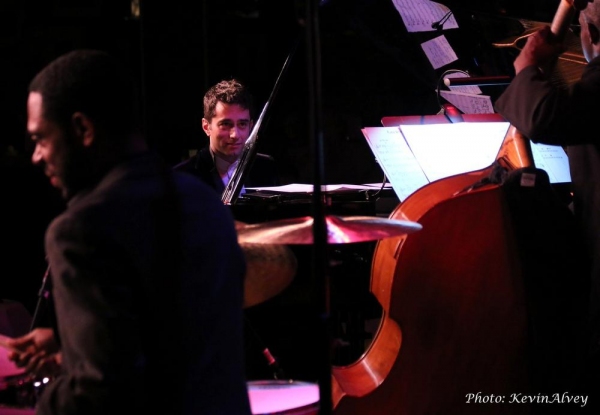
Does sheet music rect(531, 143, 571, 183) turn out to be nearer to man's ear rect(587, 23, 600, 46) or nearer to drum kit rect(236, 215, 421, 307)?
man's ear rect(587, 23, 600, 46)

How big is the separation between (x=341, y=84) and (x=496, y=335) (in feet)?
14.9

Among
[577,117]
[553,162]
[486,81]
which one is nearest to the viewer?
[577,117]

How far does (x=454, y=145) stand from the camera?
301cm

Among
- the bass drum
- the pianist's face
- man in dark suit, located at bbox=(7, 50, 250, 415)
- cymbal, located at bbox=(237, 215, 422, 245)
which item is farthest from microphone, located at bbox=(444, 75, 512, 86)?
the pianist's face

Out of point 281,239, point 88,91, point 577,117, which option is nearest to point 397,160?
point 577,117

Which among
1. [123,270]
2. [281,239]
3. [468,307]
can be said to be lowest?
[468,307]

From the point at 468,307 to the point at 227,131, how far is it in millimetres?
2017

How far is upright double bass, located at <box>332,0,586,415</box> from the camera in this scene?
250cm

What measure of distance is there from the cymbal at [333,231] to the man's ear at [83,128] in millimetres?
574

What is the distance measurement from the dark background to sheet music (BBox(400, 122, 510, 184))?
598mm

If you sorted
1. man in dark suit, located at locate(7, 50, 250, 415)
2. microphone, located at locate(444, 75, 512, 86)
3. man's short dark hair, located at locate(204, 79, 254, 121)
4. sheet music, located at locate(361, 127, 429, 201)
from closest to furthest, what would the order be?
1. man in dark suit, located at locate(7, 50, 250, 415)
2. microphone, located at locate(444, 75, 512, 86)
3. sheet music, located at locate(361, 127, 429, 201)
4. man's short dark hair, located at locate(204, 79, 254, 121)

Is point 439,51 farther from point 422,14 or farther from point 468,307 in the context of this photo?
point 468,307

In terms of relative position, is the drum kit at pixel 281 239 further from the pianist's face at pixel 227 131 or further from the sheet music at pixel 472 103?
the pianist's face at pixel 227 131

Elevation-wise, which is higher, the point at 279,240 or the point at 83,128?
the point at 83,128
